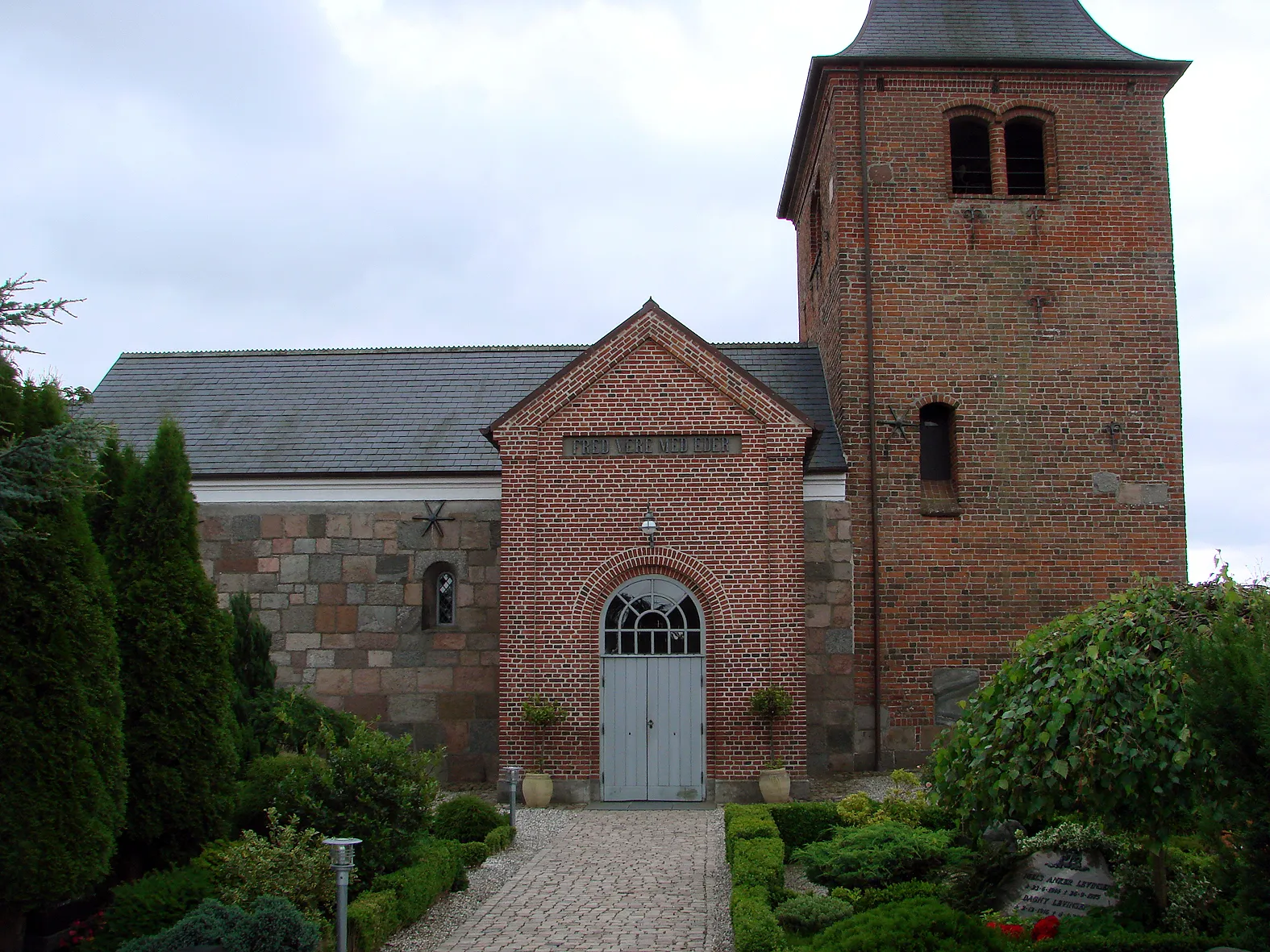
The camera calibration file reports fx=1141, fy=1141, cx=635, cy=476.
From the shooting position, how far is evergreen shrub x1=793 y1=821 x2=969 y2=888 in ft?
31.7

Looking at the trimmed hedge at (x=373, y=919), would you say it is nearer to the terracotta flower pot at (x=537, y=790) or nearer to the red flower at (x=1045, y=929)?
the red flower at (x=1045, y=929)

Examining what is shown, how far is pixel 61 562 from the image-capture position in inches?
296

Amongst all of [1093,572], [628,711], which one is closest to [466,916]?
[628,711]

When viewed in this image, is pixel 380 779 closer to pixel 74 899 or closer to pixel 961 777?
pixel 74 899

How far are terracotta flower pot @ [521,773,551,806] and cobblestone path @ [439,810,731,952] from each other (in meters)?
1.04

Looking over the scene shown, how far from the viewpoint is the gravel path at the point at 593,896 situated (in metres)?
8.39

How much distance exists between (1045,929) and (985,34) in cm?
1401

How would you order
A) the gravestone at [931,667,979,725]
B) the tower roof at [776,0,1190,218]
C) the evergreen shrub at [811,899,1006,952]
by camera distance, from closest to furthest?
the evergreen shrub at [811,899,1006,952]
the gravestone at [931,667,979,725]
the tower roof at [776,0,1190,218]

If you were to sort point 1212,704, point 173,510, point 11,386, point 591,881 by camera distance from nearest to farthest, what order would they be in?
point 1212,704, point 11,386, point 173,510, point 591,881

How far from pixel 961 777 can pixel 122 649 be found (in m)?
6.30

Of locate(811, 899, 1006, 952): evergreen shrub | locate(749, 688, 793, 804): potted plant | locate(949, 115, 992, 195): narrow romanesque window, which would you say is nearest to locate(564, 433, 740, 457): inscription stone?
locate(749, 688, 793, 804): potted plant

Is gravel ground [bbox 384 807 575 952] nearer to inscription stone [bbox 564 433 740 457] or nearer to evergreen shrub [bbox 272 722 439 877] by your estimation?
evergreen shrub [bbox 272 722 439 877]

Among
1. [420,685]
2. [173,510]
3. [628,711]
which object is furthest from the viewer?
[420,685]

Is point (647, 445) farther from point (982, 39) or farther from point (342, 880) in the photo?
point (982, 39)
